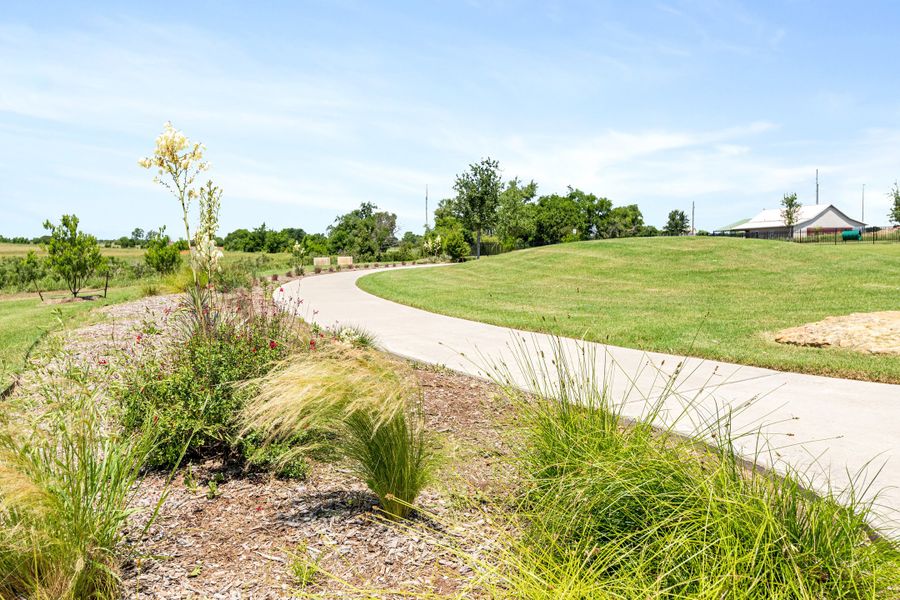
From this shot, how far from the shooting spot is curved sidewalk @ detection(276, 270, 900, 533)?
A: 376 centimetres

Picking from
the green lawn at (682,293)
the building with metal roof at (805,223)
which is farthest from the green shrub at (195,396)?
the building with metal roof at (805,223)

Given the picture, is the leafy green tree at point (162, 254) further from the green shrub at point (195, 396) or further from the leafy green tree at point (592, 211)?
the leafy green tree at point (592, 211)

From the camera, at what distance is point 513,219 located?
186 feet

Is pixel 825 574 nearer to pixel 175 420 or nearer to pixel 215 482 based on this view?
pixel 215 482

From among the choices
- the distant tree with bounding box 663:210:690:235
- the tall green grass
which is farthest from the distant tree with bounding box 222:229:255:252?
the tall green grass

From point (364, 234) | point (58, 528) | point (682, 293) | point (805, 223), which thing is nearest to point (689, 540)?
point (58, 528)

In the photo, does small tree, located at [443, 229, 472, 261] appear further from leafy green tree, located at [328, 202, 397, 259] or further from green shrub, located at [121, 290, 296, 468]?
green shrub, located at [121, 290, 296, 468]

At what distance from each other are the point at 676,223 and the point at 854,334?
7752cm

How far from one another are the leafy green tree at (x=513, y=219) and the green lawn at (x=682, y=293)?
1023 inches

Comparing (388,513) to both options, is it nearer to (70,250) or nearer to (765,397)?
(765,397)

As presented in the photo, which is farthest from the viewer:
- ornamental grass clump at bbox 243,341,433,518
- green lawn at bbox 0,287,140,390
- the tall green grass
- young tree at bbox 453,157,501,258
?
young tree at bbox 453,157,501,258

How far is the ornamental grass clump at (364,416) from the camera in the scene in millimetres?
2779

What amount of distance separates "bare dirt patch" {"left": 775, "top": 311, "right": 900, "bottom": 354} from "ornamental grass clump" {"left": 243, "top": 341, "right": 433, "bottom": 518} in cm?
697

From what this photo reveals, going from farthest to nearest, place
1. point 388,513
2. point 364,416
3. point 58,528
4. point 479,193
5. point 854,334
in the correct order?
point 479,193 < point 854,334 < point 388,513 < point 364,416 < point 58,528
